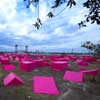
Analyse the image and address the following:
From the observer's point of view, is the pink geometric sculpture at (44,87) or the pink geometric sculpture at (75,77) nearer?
the pink geometric sculpture at (44,87)

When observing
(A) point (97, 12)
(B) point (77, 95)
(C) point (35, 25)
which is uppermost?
(A) point (97, 12)

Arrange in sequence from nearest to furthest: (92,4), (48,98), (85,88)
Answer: (92,4), (48,98), (85,88)

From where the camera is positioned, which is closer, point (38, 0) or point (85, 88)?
point (38, 0)

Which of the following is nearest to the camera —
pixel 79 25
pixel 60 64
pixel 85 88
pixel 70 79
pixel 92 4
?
pixel 92 4

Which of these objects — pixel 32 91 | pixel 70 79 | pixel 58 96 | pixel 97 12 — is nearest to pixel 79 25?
pixel 97 12

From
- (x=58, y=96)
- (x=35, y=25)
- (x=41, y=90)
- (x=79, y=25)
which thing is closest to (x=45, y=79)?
(x=41, y=90)

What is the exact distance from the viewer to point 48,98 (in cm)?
451

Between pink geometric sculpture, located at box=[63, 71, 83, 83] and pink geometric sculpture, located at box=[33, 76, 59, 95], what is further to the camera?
pink geometric sculpture, located at box=[63, 71, 83, 83]

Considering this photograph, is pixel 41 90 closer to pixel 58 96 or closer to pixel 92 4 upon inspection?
pixel 58 96

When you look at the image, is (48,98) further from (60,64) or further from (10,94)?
(60,64)

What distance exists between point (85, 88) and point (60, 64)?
12.5 ft

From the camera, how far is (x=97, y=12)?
3.66 meters

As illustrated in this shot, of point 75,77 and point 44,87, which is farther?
point 75,77

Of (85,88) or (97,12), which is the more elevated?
(97,12)
